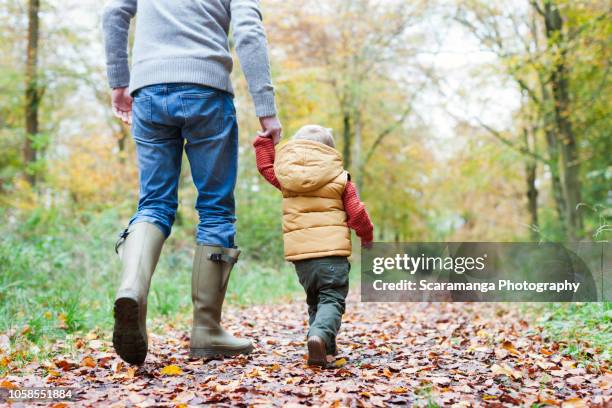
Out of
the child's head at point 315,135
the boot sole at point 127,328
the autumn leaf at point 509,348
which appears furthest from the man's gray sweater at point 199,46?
the autumn leaf at point 509,348

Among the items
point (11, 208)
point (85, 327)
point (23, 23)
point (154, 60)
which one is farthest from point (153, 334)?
point (23, 23)

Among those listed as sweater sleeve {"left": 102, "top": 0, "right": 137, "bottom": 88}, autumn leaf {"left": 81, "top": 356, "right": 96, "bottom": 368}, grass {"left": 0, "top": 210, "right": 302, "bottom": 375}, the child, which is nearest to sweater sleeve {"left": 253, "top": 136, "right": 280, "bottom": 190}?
the child

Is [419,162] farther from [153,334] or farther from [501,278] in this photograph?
[153,334]

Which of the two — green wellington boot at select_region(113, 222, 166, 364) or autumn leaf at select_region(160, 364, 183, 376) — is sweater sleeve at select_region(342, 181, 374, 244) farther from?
autumn leaf at select_region(160, 364, 183, 376)

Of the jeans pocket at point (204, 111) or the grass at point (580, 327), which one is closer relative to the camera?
the jeans pocket at point (204, 111)

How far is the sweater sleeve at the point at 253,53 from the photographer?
3.03 metres

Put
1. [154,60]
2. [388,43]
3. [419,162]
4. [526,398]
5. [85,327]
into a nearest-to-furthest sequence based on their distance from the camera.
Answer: [526,398], [154,60], [85,327], [388,43], [419,162]

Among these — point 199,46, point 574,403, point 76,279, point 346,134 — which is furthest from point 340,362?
point 346,134

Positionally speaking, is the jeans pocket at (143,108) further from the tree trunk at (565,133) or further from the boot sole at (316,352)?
the tree trunk at (565,133)

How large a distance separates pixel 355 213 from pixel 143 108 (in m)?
1.25

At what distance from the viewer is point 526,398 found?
237 cm

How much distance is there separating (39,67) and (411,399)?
11.8 metres

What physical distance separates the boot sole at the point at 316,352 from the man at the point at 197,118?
0.49 metres

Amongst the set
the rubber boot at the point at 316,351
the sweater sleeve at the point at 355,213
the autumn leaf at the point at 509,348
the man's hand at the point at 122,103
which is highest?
the man's hand at the point at 122,103
